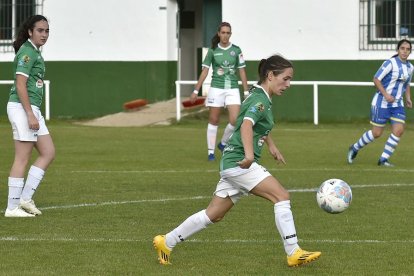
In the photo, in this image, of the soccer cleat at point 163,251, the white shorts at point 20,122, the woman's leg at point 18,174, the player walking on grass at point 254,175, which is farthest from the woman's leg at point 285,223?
the woman's leg at point 18,174

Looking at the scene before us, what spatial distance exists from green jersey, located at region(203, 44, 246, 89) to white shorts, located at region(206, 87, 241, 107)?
0.23ft

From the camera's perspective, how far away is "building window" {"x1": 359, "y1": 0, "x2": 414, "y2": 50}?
2925 centimetres

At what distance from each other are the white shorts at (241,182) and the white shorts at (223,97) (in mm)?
10246

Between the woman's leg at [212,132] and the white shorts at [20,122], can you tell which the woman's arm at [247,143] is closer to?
the white shorts at [20,122]

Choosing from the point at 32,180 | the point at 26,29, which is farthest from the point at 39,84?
the point at 32,180

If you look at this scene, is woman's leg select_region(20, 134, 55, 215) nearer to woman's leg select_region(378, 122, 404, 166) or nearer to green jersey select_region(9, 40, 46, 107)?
green jersey select_region(9, 40, 46, 107)

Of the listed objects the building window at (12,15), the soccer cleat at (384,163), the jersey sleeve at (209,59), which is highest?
the building window at (12,15)

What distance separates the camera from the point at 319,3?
2992cm

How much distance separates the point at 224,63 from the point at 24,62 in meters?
7.99

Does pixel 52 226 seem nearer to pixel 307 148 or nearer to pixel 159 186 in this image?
pixel 159 186

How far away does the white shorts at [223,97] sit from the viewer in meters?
20.1

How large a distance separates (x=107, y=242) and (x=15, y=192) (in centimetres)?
217

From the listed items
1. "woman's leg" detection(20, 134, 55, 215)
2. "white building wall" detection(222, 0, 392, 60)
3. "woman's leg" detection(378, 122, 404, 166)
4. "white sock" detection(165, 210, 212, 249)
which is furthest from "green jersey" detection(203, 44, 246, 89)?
"white sock" detection(165, 210, 212, 249)

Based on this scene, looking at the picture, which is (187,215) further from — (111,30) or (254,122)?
(111,30)
